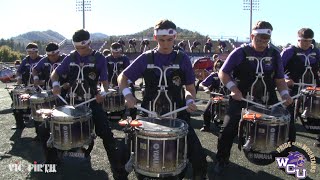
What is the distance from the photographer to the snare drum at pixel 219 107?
7.68m

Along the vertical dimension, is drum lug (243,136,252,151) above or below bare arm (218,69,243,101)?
below

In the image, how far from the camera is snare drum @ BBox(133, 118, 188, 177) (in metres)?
3.64

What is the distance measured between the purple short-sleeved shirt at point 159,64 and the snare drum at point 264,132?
88 cm

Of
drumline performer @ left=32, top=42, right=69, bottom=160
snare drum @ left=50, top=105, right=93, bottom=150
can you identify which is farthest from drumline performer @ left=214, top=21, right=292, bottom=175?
drumline performer @ left=32, top=42, right=69, bottom=160

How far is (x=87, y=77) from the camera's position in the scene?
18.9 feet

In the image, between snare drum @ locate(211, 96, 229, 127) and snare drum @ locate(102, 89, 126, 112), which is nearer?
snare drum @ locate(211, 96, 229, 127)

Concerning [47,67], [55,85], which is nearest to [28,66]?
[47,67]

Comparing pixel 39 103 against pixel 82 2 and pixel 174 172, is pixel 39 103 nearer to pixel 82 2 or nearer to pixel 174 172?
pixel 174 172

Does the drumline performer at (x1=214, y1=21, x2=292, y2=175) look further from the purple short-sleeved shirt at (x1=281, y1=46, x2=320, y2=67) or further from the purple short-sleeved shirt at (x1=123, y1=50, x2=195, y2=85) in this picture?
the purple short-sleeved shirt at (x1=281, y1=46, x2=320, y2=67)

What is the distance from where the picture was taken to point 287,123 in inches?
176

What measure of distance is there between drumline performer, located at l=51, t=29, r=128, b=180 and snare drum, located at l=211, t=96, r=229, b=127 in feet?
9.23

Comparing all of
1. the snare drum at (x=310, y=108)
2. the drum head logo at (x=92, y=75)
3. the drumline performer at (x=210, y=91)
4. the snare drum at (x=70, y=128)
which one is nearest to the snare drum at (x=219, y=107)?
the drumline performer at (x=210, y=91)

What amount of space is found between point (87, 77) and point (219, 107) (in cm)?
324

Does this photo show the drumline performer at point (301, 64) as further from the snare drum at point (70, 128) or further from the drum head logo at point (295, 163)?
the snare drum at point (70, 128)
